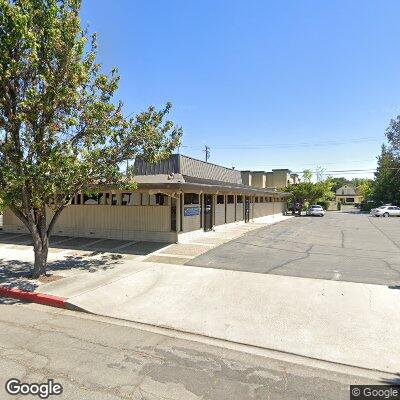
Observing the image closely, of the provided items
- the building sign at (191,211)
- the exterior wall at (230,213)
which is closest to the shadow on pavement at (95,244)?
the building sign at (191,211)

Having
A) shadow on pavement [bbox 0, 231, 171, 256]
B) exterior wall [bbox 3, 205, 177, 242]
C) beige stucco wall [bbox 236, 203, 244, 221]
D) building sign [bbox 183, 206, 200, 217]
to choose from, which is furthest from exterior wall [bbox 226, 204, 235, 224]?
shadow on pavement [bbox 0, 231, 171, 256]

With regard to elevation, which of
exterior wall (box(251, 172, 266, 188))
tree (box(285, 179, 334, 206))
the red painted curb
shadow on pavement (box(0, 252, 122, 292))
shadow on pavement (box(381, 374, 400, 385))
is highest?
exterior wall (box(251, 172, 266, 188))

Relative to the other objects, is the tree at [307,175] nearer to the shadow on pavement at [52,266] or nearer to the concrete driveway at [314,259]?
the concrete driveway at [314,259]

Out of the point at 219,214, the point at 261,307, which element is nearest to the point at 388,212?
the point at 219,214

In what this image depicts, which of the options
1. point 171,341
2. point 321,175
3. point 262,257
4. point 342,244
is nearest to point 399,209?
point 321,175

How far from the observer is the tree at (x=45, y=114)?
7.70 m

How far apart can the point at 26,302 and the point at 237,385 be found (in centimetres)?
564

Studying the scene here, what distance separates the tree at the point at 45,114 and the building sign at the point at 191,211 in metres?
6.76

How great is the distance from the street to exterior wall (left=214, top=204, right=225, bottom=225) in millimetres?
15100

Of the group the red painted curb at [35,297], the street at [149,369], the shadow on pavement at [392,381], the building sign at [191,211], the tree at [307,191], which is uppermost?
the tree at [307,191]

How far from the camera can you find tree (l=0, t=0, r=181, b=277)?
7.70 m

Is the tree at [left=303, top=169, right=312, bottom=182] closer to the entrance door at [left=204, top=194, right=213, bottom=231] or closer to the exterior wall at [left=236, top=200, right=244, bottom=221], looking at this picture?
the exterior wall at [left=236, top=200, right=244, bottom=221]

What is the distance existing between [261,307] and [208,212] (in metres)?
12.5

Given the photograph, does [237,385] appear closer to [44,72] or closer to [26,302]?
[26,302]
